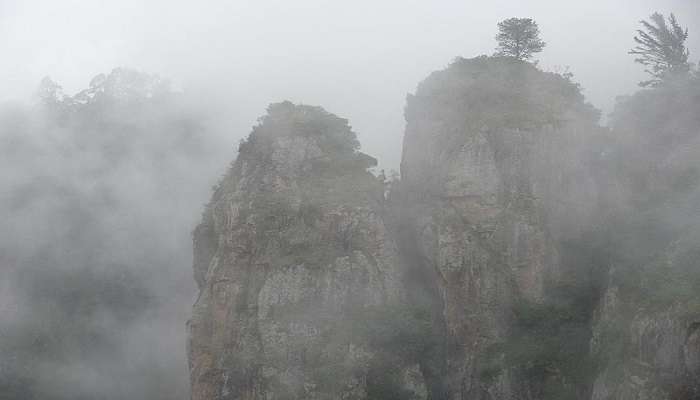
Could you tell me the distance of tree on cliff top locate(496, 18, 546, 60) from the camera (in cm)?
4334

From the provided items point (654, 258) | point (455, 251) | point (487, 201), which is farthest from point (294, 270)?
point (654, 258)

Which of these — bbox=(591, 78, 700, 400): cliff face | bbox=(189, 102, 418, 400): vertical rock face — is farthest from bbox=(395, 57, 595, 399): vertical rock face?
bbox=(591, 78, 700, 400): cliff face

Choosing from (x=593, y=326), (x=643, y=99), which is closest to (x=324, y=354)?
(x=593, y=326)

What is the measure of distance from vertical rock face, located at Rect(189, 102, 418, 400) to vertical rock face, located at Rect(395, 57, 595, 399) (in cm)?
240

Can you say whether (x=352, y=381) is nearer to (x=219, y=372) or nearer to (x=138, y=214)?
(x=219, y=372)

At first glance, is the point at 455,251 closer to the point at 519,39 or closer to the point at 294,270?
the point at 294,270

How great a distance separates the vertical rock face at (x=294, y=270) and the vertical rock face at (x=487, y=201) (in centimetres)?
240

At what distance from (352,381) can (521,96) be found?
17545 millimetres

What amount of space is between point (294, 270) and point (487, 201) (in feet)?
31.8

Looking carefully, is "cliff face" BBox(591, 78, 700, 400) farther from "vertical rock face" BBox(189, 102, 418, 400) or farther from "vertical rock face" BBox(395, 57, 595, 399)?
"vertical rock face" BBox(189, 102, 418, 400)

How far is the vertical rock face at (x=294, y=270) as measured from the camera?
32.8 meters

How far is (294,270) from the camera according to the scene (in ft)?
115

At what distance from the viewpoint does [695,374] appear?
81.6ft

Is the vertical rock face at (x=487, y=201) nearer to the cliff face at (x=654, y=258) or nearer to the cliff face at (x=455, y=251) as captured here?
the cliff face at (x=455, y=251)
